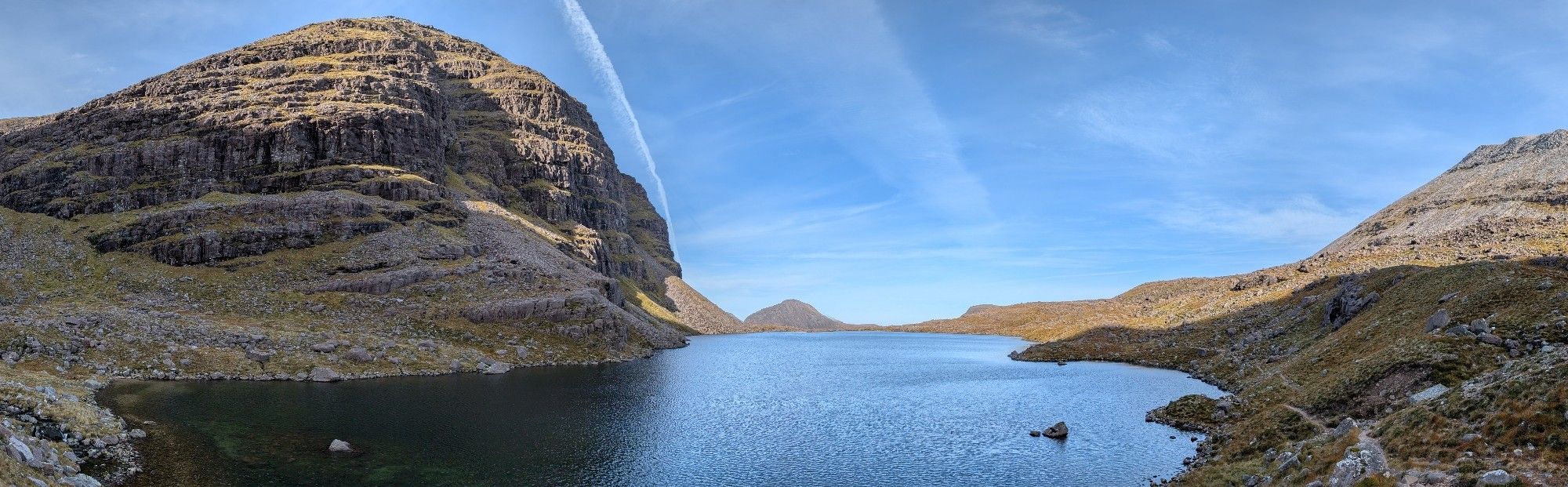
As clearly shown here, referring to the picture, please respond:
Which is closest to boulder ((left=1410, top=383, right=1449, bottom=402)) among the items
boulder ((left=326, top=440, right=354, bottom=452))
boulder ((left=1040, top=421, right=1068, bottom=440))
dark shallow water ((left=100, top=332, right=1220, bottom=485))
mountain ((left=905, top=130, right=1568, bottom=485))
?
mountain ((left=905, top=130, right=1568, bottom=485))

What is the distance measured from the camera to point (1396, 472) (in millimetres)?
28297

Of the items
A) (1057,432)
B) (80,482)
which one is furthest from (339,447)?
(1057,432)

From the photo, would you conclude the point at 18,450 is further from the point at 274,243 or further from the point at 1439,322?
the point at 274,243

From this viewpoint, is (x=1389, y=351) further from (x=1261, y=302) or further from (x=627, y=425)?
(x=1261, y=302)

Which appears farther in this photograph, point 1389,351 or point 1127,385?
point 1127,385

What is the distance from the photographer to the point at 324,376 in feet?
287

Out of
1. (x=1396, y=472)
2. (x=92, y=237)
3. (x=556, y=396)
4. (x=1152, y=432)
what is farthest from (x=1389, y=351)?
(x=92, y=237)

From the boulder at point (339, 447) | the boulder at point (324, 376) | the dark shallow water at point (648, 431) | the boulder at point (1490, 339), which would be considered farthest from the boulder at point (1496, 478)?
the boulder at point (324, 376)

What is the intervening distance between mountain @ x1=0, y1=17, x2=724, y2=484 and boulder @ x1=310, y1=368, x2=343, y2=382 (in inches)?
11.5

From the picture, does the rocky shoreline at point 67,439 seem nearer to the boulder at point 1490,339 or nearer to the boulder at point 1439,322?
the boulder at point 1490,339

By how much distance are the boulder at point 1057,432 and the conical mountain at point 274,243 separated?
284 feet

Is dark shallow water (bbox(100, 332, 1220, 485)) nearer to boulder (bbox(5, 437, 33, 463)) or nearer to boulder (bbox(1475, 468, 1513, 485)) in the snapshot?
boulder (bbox(5, 437, 33, 463))

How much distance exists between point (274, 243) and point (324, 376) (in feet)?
225

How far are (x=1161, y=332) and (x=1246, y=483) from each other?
129495 mm
